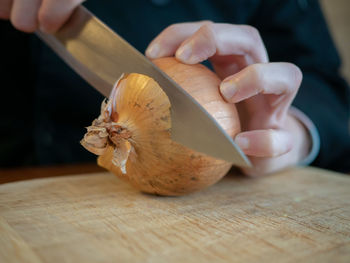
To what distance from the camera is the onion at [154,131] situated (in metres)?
0.65

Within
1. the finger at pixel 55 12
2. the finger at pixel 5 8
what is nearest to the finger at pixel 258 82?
the finger at pixel 55 12

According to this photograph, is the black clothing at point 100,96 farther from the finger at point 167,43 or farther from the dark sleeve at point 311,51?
the finger at point 167,43

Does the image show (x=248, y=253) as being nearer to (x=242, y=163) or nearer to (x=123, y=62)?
(x=242, y=163)

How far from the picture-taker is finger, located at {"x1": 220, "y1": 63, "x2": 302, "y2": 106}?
2.25 ft

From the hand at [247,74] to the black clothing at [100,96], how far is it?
52 centimetres

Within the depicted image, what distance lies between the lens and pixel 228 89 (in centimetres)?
69

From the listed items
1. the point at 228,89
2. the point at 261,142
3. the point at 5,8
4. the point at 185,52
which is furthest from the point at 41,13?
the point at 261,142

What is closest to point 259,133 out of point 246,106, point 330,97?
point 246,106

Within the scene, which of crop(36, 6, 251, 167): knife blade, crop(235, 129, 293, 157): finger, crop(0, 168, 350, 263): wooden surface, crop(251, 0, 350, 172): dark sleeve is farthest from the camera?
crop(251, 0, 350, 172): dark sleeve

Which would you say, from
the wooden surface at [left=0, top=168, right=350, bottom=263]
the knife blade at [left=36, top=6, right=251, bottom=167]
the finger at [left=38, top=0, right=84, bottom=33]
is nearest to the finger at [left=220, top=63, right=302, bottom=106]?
the knife blade at [left=36, top=6, right=251, bottom=167]

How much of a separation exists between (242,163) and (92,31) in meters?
0.52

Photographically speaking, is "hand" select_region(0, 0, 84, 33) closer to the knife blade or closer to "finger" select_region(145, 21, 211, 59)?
the knife blade

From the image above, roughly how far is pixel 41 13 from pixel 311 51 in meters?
1.20

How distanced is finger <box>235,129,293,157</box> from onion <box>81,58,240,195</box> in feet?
0.08
